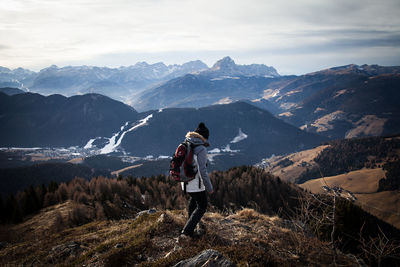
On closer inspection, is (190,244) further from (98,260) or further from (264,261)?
(98,260)

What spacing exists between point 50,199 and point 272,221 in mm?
37465

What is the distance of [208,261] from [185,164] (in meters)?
3.72

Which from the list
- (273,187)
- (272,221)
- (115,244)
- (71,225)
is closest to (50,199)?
(71,225)

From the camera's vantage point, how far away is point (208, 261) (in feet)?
22.6

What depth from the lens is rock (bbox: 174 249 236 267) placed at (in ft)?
22.6

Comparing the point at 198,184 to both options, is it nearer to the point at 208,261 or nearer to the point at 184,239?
the point at 184,239

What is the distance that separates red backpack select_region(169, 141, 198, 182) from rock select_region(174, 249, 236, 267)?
299 cm

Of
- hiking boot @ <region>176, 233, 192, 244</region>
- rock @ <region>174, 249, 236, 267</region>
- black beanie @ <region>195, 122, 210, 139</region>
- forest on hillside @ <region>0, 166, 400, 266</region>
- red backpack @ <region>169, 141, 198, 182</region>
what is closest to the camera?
rock @ <region>174, 249, 236, 267</region>

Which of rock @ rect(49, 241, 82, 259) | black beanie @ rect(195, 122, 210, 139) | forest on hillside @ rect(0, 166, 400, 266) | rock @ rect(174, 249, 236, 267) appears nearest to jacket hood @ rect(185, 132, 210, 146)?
black beanie @ rect(195, 122, 210, 139)

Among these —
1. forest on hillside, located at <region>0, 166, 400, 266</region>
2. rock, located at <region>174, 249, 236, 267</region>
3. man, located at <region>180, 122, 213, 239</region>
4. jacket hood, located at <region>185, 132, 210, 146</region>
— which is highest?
jacket hood, located at <region>185, 132, 210, 146</region>

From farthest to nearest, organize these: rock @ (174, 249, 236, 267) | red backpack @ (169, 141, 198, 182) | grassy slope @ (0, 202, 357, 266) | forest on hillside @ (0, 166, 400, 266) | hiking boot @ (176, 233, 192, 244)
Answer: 1. forest on hillside @ (0, 166, 400, 266)
2. red backpack @ (169, 141, 198, 182)
3. hiking boot @ (176, 233, 192, 244)
4. grassy slope @ (0, 202, 357, 266)
5. rock @ (174, 249, 236, 267)

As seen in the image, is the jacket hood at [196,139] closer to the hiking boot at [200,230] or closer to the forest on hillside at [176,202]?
the hiking boot at [200,230]

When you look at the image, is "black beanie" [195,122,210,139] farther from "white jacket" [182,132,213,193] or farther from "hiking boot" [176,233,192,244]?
"hiking boot" [176,233,192,244]

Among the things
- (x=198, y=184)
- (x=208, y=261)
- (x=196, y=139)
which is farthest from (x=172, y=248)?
(x=196, y=139)
